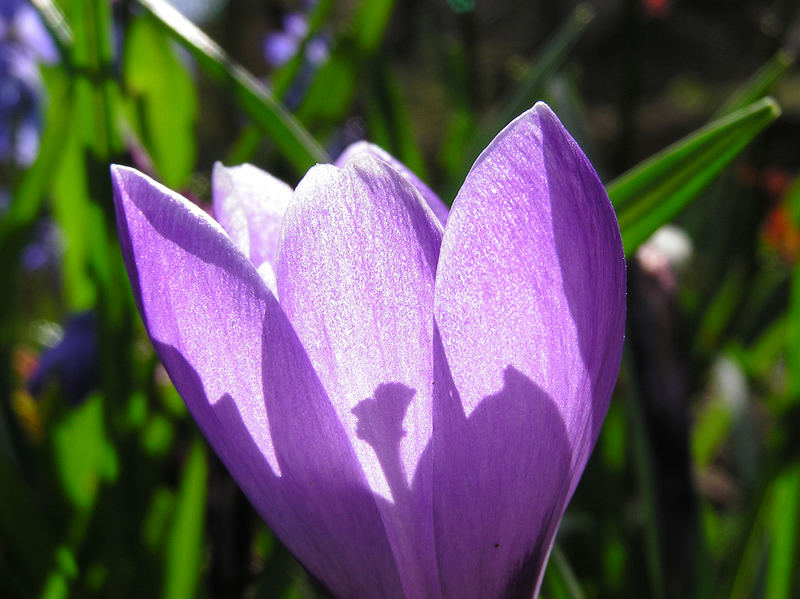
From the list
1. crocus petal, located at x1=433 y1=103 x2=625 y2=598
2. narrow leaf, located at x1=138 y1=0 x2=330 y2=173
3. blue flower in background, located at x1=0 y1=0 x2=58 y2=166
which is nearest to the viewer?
crocus petal, located at x1=433 y1=103 x2=625 y2=598

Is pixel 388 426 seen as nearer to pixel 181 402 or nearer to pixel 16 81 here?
pixel 181 402

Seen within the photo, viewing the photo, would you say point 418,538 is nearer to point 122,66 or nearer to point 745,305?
point 122,66

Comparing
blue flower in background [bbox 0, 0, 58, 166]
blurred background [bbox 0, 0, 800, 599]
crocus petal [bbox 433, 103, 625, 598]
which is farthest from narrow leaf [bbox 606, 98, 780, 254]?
blue flower in background [bbox 0, 0, 58, 166]

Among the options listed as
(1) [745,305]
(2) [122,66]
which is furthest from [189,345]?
(1) [745,305]

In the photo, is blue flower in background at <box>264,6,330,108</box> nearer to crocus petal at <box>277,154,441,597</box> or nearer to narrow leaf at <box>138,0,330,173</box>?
narrow leaf at <box>138,0,330,173</box>

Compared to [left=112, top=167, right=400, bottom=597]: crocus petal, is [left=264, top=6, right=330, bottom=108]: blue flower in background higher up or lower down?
higher up

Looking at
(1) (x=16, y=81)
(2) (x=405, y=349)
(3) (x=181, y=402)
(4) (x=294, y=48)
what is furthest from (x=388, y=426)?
(1) (x=16, y=81)

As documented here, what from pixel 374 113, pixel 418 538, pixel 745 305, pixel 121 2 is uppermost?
pixel 121 2
